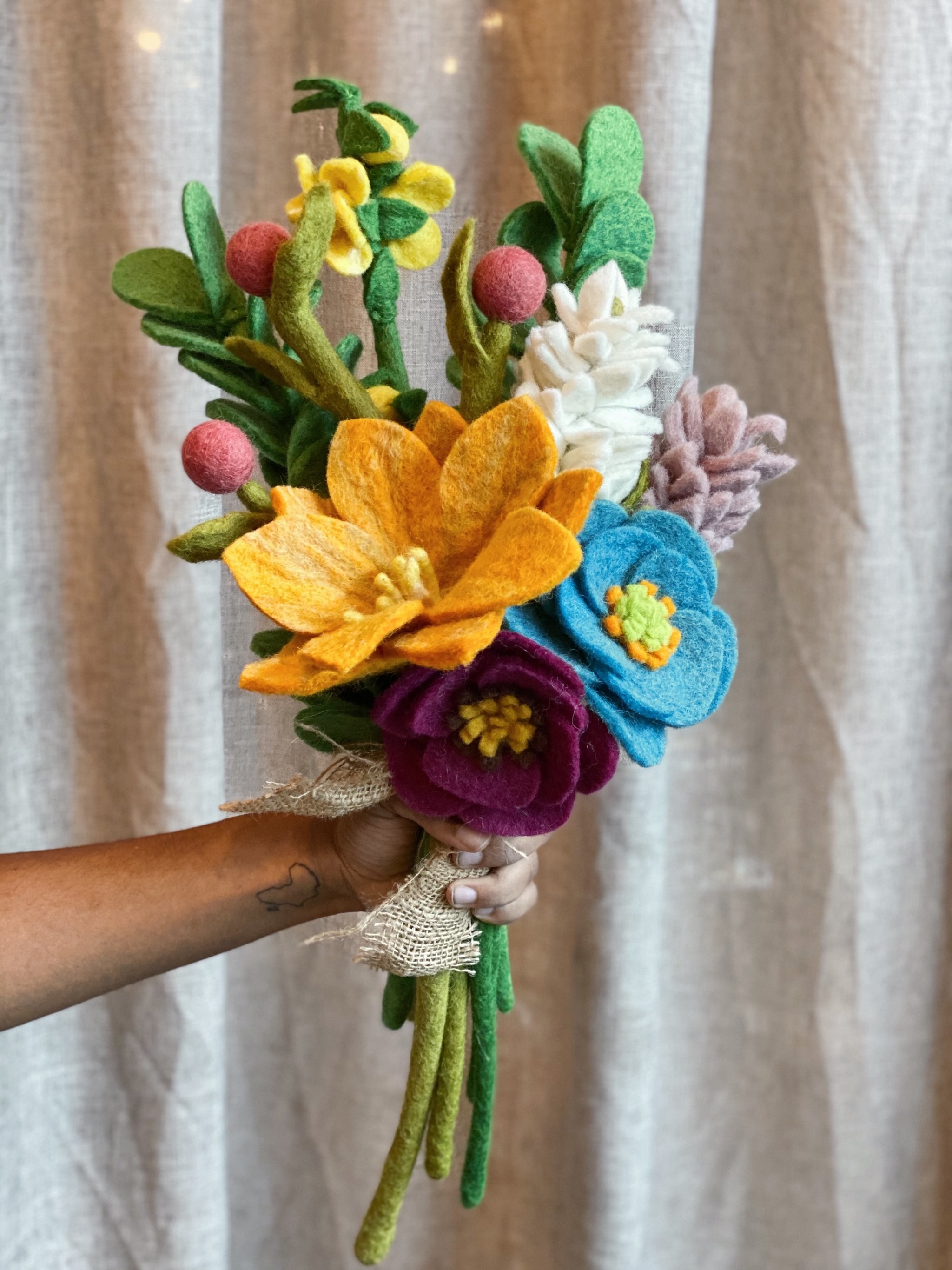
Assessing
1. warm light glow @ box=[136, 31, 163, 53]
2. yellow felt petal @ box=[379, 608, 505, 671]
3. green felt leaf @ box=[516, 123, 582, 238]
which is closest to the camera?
yellow felt petal @ box=[379, 608, 505, 671]

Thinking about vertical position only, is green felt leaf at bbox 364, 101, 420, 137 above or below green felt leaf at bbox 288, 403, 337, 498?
above

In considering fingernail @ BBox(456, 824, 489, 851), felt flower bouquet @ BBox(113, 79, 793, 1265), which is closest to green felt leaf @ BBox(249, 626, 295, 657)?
felt flower bouquet @ BBox(113, 79, 793, 1265)

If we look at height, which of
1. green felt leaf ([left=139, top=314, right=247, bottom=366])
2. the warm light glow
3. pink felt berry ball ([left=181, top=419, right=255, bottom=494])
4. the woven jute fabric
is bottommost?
the woven jute fabric

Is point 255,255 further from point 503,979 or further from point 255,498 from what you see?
point 503,979

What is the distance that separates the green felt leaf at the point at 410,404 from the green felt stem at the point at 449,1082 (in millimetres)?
240

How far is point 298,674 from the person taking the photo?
373mm

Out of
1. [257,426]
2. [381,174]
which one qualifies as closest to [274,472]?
[257,426]

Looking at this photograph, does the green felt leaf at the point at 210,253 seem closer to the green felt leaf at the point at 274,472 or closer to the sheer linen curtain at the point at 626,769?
the green felt leaf at the point at 274,472

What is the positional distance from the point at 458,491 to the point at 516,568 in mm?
49

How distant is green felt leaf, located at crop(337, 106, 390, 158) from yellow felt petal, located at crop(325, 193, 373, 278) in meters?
0.02

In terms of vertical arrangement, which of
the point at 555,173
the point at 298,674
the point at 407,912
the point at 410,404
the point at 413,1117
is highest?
the point at 555,173

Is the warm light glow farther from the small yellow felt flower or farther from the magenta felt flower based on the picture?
the magenta felt flower

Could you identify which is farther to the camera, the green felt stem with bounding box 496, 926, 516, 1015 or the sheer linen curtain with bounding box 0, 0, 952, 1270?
the sheer linen curtain with bounding box 0, 0, 952, 1270

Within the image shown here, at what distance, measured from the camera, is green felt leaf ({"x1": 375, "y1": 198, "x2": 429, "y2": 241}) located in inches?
16.7
